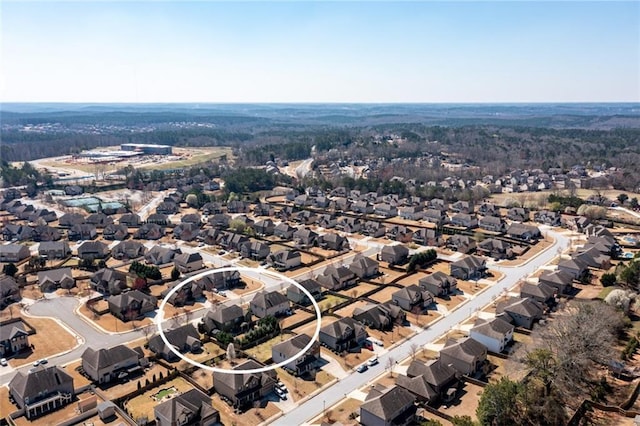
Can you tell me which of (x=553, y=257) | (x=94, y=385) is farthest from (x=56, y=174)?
(x=553, y=257)

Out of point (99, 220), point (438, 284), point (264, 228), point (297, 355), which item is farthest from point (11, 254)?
point (438, 284)

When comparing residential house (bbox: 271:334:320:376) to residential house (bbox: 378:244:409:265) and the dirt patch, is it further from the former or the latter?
residential house (bbox: 378:244:409:265)

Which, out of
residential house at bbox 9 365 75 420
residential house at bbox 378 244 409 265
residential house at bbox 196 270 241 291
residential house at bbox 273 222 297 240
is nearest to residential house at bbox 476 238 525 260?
residential house at bbox 378 244 409 265

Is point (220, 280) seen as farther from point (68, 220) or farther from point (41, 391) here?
point (68, 220)

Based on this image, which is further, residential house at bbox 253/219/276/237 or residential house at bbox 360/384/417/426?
residential house at bbox 253/219/276/237

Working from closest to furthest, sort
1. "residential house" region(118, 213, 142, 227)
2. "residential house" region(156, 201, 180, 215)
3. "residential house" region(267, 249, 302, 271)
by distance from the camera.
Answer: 1. "residential house" region(267, 249, 302, 271)
2. "residential house" region(118, 213, 142, 227)
3. "residential house" region(156, 201, 180, 215)

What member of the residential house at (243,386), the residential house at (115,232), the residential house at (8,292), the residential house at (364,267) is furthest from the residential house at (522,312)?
the residential house at (115,232)

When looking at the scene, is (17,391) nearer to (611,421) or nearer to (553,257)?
(611,421)
